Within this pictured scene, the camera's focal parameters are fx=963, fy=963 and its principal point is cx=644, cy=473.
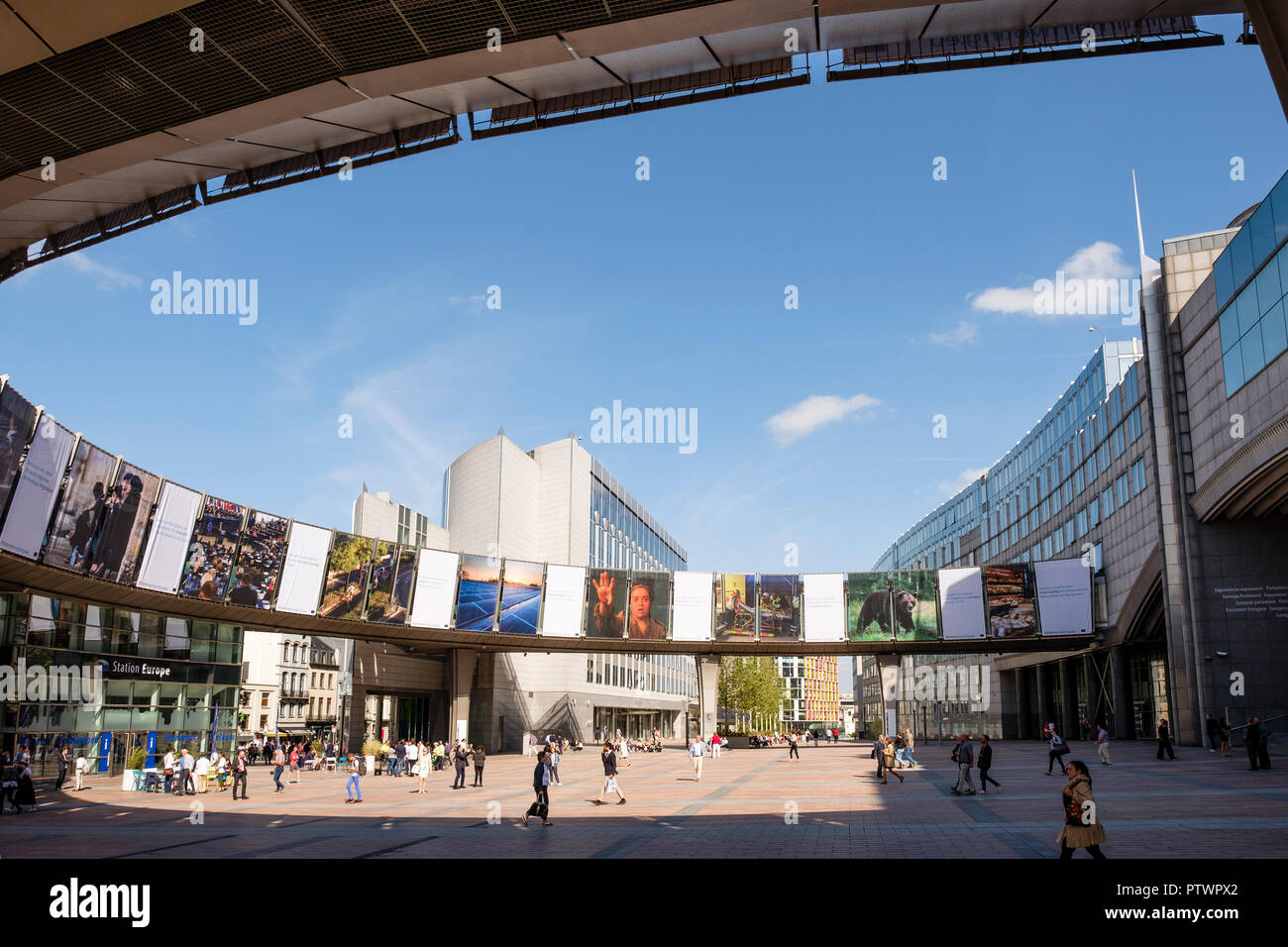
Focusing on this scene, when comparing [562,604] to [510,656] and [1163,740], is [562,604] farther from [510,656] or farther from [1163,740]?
[1163,740]

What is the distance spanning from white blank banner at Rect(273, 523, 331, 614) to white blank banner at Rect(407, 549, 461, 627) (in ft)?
21.7

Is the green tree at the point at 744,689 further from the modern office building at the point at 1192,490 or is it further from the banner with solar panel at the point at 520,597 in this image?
the banner with solar panel at the point at 520,597

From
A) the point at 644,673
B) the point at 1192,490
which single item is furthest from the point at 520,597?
the point at 644,673

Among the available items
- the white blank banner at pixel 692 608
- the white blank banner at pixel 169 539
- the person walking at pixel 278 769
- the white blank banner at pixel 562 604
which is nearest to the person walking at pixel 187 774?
the person walking at pixel 278 769

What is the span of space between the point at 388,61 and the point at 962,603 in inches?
2196

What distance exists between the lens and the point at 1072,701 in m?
70.7

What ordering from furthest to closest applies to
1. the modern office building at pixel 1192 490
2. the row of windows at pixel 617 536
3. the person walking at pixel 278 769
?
the row of windows at pixel 617 536
the modern office building at pixel 1192 490
the person walking at pixel 278 769

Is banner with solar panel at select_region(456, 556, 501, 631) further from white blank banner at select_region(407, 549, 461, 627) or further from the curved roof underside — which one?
the curved roof underside

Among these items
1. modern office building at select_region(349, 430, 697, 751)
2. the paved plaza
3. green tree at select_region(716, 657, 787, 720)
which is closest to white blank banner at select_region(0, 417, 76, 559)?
the paved plaza

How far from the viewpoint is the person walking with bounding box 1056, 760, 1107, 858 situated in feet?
37.1

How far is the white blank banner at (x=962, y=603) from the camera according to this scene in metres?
58.6

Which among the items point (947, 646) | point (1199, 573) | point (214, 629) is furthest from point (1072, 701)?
point (214, 629)

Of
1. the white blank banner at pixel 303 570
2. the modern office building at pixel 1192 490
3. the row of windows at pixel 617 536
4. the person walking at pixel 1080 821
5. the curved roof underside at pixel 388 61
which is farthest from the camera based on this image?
the row of windows at pixel 617 536

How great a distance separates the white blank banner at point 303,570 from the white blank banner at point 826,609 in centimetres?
2918
